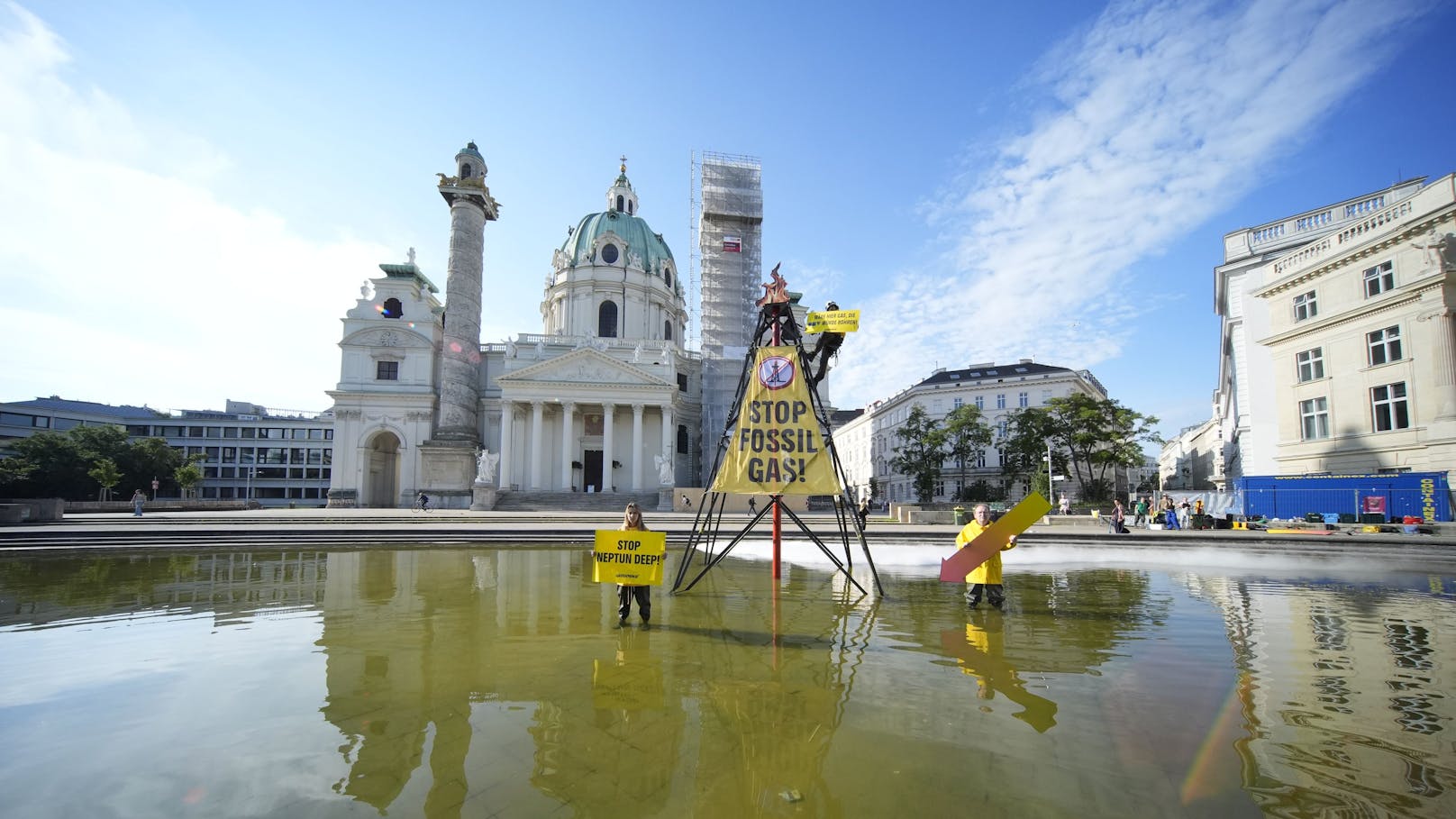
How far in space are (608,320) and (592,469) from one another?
15.6 m

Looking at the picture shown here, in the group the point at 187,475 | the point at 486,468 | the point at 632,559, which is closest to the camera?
the point at 632,559

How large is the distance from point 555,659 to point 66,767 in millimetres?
3427

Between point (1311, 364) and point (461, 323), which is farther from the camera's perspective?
point (461, 323)

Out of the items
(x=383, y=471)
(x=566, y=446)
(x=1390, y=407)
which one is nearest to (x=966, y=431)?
(x=1390, y=407)

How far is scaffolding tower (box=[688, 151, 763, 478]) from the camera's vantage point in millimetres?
51906

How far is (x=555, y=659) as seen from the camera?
6.33 metres

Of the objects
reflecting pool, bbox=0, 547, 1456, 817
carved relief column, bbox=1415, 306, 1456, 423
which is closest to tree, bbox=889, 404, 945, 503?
carved relief column, bbox=1415, 306, 1456, 423

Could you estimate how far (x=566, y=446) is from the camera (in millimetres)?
48625

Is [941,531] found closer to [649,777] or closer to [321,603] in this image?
[321,603]

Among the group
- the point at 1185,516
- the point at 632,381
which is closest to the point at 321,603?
the point at 1185,516

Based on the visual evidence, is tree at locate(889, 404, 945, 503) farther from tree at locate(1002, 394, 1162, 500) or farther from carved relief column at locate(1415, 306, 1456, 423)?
carved relief column at locate(1415, 306, 1456, 423)

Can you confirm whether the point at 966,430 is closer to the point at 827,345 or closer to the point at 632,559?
the point at 827,345

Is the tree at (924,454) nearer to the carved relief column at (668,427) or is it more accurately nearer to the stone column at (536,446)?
the carved relief column at (668,427)

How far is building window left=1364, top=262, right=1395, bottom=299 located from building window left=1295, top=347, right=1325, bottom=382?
9.35 feet
